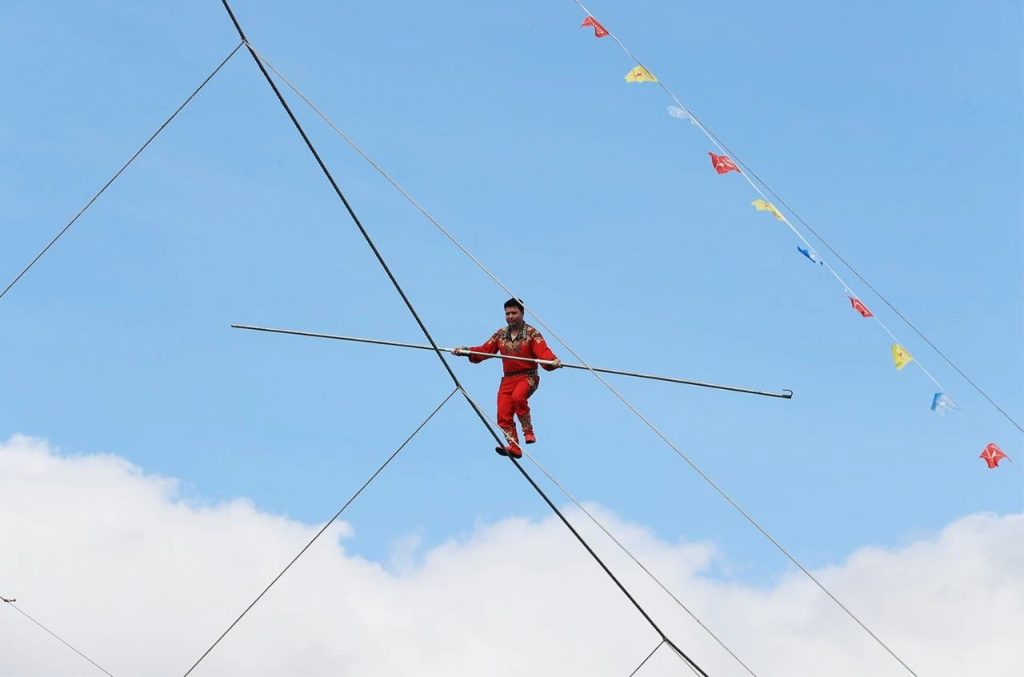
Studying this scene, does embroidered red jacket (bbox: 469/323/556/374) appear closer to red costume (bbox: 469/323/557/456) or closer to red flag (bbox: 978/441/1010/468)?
red costume (bbox: 469/323/557/456)

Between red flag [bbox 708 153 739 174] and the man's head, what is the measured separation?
1.64 m

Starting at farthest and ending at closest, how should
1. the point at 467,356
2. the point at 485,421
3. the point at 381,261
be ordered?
1. the point at 467,356
2. the point at 485,421
3. the point at 381,261

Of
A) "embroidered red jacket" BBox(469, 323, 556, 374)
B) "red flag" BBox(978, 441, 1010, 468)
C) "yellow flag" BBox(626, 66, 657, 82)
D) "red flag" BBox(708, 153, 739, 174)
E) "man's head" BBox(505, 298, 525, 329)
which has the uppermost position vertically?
"yellow flag" BBox(626, 66, 657, 82)

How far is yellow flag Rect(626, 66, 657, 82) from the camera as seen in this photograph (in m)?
11.0

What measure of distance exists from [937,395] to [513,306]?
2766 millimetres

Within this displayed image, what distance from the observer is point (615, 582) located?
30.8ft

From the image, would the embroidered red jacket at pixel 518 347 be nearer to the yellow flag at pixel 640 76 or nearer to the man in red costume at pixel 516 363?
the man in red costume at pixel 516 363

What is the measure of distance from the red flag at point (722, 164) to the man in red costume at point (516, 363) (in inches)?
65.1

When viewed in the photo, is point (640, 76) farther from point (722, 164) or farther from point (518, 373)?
point (518, 373)

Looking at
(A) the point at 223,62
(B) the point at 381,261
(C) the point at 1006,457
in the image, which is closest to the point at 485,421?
(B) the point at 381,261

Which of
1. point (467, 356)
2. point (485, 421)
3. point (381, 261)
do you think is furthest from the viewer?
point (467, 356)

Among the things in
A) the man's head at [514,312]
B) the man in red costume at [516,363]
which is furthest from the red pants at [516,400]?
the man's head at [514,312]

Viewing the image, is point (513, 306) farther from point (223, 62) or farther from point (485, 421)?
point (223, 62)

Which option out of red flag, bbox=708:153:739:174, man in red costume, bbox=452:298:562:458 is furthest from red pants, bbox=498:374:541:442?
red flag, bbox=708:153:739:174
